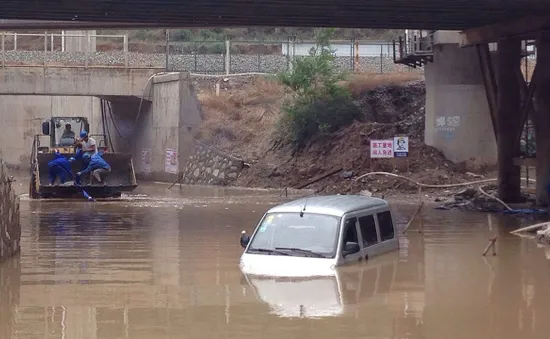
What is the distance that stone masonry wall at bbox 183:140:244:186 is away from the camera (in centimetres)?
3881

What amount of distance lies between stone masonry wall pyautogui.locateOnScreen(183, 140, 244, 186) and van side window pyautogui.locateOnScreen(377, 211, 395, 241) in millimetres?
23463

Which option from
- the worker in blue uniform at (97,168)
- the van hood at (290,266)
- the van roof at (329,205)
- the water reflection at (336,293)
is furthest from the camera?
the worker in blue uniform at (97,168)

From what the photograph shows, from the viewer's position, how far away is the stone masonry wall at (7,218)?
637 inches

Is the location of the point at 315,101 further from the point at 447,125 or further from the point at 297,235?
the point at 297,235

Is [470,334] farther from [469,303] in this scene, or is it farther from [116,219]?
[116,219]

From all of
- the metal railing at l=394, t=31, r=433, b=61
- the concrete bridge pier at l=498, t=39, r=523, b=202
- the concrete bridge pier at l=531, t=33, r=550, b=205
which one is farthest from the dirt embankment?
the concrete bridge pier at l=531, t=33, r=550, b=205

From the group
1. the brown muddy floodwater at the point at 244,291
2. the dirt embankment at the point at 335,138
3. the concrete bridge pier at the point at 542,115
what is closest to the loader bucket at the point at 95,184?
the dirt embankment at the point at 335,138

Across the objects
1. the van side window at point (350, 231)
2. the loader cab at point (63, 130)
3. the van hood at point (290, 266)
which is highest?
the loader cab at point (63, 130)

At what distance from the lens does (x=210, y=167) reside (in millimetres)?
40062

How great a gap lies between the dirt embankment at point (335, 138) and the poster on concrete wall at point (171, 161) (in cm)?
159

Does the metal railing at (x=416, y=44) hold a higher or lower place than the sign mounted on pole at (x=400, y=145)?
higher

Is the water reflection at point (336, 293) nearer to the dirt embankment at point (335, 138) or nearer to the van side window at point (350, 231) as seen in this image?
the van side window at point (350, 231)

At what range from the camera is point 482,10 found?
24938 millimetres

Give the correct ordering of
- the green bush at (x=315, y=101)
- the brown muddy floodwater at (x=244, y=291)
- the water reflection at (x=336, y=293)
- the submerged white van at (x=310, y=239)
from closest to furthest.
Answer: the brown muddy floodwater at (x=244, y=291) < the water reflection at (x=336, y=293) < the submerged white van at (x=310, y=239) < the green bush at (x=315, y=101)
